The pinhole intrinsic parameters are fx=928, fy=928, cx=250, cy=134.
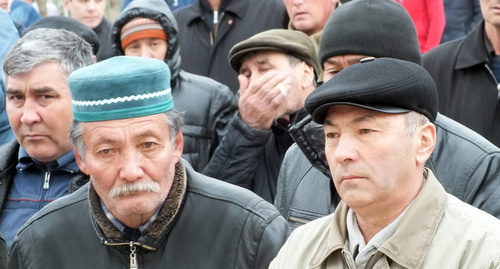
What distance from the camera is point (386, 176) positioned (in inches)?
127

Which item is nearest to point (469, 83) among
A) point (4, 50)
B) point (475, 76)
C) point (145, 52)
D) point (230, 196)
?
point (475, 76)

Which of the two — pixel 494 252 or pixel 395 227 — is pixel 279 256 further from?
pixel 494 252

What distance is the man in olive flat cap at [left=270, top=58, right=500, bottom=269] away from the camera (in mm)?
3105

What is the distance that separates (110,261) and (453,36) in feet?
15.3

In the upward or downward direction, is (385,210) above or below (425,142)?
below

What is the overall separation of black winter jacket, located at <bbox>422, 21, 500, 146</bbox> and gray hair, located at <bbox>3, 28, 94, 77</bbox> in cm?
225

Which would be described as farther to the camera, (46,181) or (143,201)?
(46,181)

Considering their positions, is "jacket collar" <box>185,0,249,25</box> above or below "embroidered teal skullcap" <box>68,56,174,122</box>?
below

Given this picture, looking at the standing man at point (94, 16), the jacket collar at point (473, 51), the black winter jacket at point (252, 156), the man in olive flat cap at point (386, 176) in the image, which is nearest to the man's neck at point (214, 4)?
the standing man at point (94, 16)

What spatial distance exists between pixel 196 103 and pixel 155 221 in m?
2.41

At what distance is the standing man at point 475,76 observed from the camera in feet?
18.3

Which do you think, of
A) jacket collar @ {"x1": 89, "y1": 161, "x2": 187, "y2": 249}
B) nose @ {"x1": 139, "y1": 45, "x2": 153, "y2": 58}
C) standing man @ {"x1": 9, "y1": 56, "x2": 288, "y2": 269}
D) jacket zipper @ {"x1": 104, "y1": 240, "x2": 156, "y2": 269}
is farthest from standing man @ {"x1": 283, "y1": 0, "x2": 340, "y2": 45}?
jacket zipper @ {"x1": 104, "y1": 240, "x2": 156, "y2": 269}

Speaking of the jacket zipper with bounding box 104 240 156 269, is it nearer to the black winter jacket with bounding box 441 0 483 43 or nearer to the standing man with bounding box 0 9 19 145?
the standing man with bounding box 0 9 19 145

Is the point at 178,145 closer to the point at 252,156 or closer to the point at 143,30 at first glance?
the point at 252,156
